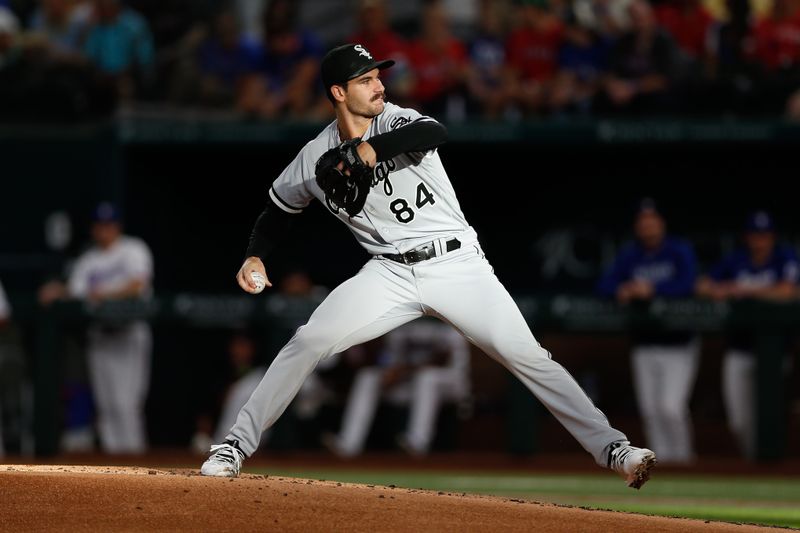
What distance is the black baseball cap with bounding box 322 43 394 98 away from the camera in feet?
16.3

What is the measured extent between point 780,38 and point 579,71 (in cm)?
143

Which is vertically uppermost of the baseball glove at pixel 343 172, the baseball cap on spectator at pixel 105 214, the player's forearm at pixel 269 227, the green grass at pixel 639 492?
the baseball cap on spectator at pixel 105 214

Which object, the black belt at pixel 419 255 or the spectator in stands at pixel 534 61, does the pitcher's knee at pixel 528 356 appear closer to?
the black belt at pixel 419 255

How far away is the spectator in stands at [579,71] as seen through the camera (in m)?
10.1

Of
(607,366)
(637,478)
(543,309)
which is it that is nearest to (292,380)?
(637,478)

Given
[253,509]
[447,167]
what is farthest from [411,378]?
[253,509]

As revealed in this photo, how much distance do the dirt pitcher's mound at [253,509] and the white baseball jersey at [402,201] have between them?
94 centimetres

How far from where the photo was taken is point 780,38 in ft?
32.2

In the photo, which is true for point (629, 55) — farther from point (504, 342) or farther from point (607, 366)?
point (504, 342)

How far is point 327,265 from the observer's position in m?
11.5

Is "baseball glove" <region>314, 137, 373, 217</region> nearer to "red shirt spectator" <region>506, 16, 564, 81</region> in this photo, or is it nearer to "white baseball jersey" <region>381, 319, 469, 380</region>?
"white baseball jersey" <region>381, 319, 469, 380</region>

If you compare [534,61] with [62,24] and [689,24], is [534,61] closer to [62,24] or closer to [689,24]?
[689,24]

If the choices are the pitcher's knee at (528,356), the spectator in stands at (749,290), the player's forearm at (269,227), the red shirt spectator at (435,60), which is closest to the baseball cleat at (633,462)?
the pitcher's knee at (528,356)

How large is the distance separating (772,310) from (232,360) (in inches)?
171
